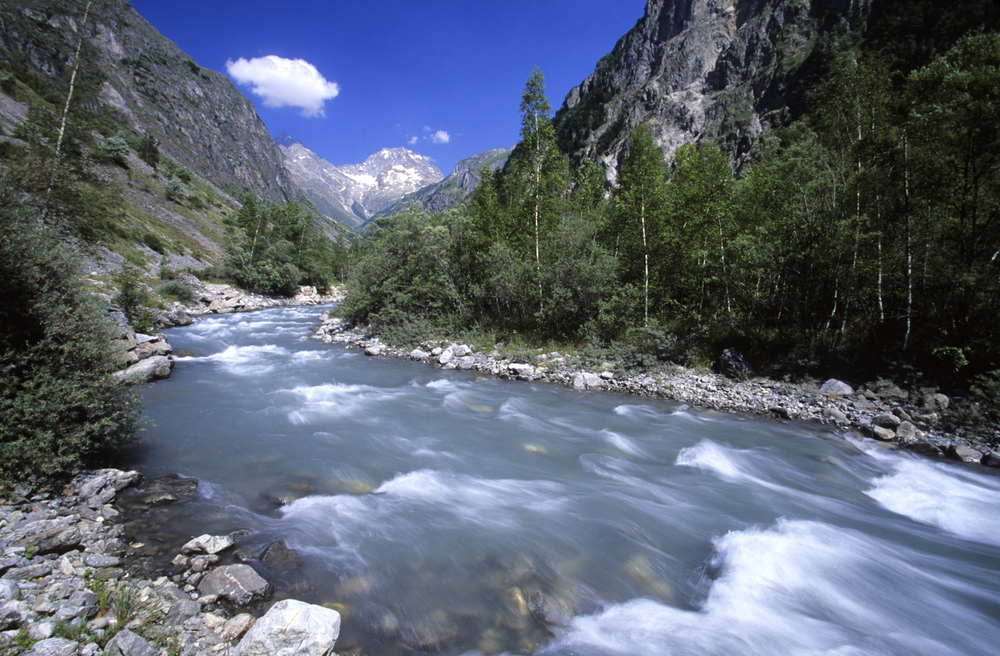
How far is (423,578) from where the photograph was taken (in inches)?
208

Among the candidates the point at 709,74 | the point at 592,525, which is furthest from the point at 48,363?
the point at 709,74

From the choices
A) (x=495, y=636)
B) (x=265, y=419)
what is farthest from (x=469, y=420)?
(x=495, y=636)

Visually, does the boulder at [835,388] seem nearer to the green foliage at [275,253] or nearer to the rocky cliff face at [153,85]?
the green foliage at [275,253]

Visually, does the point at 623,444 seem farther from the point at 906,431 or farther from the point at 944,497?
the point at 906,431

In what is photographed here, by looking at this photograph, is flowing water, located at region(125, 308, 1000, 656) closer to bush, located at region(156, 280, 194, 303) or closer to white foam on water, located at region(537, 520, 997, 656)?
white foam on water, located at region(537, 520, 997, 656)

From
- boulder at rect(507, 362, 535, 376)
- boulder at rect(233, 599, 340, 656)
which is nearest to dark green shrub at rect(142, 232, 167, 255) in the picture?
boulder at rect(507, 362, 535, 376)

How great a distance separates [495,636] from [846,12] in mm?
113588

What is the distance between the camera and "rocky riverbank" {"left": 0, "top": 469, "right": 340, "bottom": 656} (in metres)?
3.35

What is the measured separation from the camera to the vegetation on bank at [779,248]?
10211 mm

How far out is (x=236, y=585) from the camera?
4.54 m

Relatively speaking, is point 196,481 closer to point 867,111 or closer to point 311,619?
point 311,619

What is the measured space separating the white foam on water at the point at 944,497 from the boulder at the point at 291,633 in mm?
9668

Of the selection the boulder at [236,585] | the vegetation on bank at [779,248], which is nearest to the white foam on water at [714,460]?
the vegetation on bank at [779,248]

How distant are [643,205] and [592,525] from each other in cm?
1364
